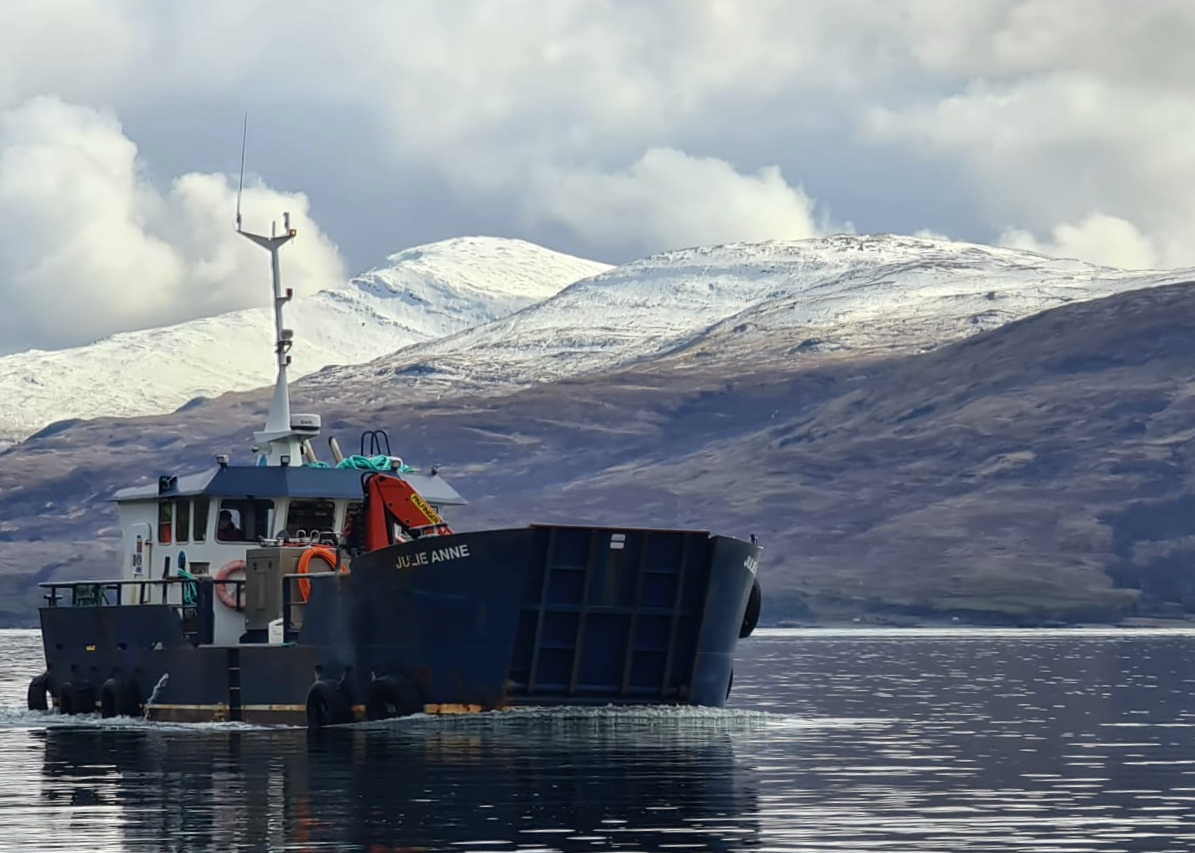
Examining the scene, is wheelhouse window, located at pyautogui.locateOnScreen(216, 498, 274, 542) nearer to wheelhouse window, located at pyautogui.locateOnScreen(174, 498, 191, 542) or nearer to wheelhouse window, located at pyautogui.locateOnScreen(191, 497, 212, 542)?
wheelhouse window, located at pyautogui.locateOnScreen(191, 497, 212, 542)

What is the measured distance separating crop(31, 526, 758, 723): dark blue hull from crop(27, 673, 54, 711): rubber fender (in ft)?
50.0

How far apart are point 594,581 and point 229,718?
1198 cm

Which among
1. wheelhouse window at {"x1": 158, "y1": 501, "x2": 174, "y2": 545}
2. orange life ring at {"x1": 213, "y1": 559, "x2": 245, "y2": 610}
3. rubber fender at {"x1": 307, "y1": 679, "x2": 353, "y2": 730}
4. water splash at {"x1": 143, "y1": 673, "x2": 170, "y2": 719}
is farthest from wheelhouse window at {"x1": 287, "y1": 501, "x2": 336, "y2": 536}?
rubber fender at {"x1": 307, "y1": 679, "x2": 353, "y2": 730}

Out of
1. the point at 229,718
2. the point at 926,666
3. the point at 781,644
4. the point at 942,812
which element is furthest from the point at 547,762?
the point at 781,644

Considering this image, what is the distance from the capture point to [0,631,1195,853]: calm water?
32.2 metres

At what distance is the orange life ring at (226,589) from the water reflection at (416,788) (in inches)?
227

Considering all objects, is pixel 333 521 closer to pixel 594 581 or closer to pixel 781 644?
pixel 594 581

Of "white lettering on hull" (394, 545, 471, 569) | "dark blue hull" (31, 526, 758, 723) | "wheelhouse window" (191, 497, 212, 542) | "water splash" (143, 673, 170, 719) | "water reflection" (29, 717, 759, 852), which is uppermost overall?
"wheelhouse window" (191, 497, 212, 542)

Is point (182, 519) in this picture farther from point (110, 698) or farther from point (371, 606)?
point (371, 606)

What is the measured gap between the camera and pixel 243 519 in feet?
203

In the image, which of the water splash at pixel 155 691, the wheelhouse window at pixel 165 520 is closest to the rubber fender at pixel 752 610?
the water splash at pixel 155 691

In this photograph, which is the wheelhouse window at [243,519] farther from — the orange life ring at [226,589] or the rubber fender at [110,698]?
the rubber fender at [110,698]

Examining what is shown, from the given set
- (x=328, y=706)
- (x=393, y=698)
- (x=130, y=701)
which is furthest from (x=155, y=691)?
(x=393, y=698)

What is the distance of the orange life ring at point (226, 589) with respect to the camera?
60.1m
